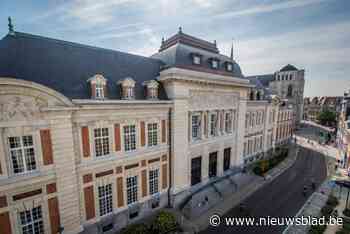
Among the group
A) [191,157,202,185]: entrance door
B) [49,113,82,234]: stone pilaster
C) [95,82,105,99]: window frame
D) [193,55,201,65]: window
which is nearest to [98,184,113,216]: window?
Answer: [49,113,82,234]: stone pilaster

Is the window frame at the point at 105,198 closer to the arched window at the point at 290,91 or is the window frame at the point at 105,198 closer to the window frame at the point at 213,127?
the window frame at the point at 213,127

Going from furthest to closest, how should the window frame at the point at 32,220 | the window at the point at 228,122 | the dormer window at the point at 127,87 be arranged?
the window at the point at 228,122 → the dormer window at the point at 127,87 → the window frame at the point at 32,220

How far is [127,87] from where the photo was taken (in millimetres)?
16062

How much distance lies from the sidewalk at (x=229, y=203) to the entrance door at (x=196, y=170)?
13.5ft

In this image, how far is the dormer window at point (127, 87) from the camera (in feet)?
52.0

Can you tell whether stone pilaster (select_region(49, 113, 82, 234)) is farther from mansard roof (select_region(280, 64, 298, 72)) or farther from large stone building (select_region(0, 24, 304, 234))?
→ mansard roof (select_region(280, 64, 298, 72))

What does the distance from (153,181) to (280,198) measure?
1837 centimetres

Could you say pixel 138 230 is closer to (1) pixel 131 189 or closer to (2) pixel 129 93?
(1) pixel 131 189

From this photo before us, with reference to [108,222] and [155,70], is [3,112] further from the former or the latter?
[155,70]

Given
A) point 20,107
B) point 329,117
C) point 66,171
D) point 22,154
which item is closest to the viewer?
point 20,107

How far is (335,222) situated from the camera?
59.0ft

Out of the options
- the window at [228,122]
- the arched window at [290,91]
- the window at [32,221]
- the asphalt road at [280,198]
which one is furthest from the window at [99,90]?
the arched window at [290,91]

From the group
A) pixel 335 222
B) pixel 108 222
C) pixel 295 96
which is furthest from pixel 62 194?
pixel 295 96

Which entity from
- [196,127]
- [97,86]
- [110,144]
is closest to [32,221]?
[110,144]
